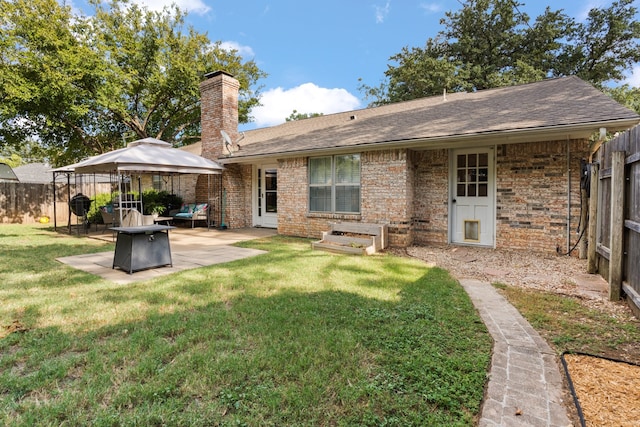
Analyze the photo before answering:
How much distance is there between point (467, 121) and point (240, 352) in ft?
23.2

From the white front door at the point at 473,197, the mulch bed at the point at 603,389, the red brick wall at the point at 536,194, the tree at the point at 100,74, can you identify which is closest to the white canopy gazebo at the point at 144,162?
the tree at the point at 100,74

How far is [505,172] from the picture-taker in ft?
23.5

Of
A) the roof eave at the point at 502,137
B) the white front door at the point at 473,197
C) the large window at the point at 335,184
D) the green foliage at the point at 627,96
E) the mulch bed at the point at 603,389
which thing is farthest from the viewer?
the green foliage at the point at 627,96

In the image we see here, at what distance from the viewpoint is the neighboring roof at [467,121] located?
597cm

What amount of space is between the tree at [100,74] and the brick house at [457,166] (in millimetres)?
8121

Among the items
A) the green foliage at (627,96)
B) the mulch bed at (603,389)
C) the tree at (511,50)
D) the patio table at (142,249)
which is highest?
the tree at (511,50)

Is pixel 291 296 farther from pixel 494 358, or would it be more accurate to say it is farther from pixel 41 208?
pixel 41 208

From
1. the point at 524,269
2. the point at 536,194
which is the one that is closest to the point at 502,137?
the point at 536,194

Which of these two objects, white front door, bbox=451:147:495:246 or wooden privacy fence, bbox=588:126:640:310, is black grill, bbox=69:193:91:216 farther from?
wooden privacy fence, bbox=588:126:640:310

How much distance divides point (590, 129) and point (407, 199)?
11.7 ft

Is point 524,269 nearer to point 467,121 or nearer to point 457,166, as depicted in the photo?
point 457,166

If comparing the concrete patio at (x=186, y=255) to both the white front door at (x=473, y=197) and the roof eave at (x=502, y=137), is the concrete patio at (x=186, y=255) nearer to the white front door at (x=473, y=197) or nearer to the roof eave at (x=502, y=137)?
the roof eave at (x=502, y=137)

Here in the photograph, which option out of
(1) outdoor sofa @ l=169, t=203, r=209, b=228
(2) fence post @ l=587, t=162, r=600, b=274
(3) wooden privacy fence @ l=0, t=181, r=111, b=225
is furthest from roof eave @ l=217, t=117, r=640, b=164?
(3) wooden privacy fence @ l=0, t=181, r=111, b=225

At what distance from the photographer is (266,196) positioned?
38.2ft
